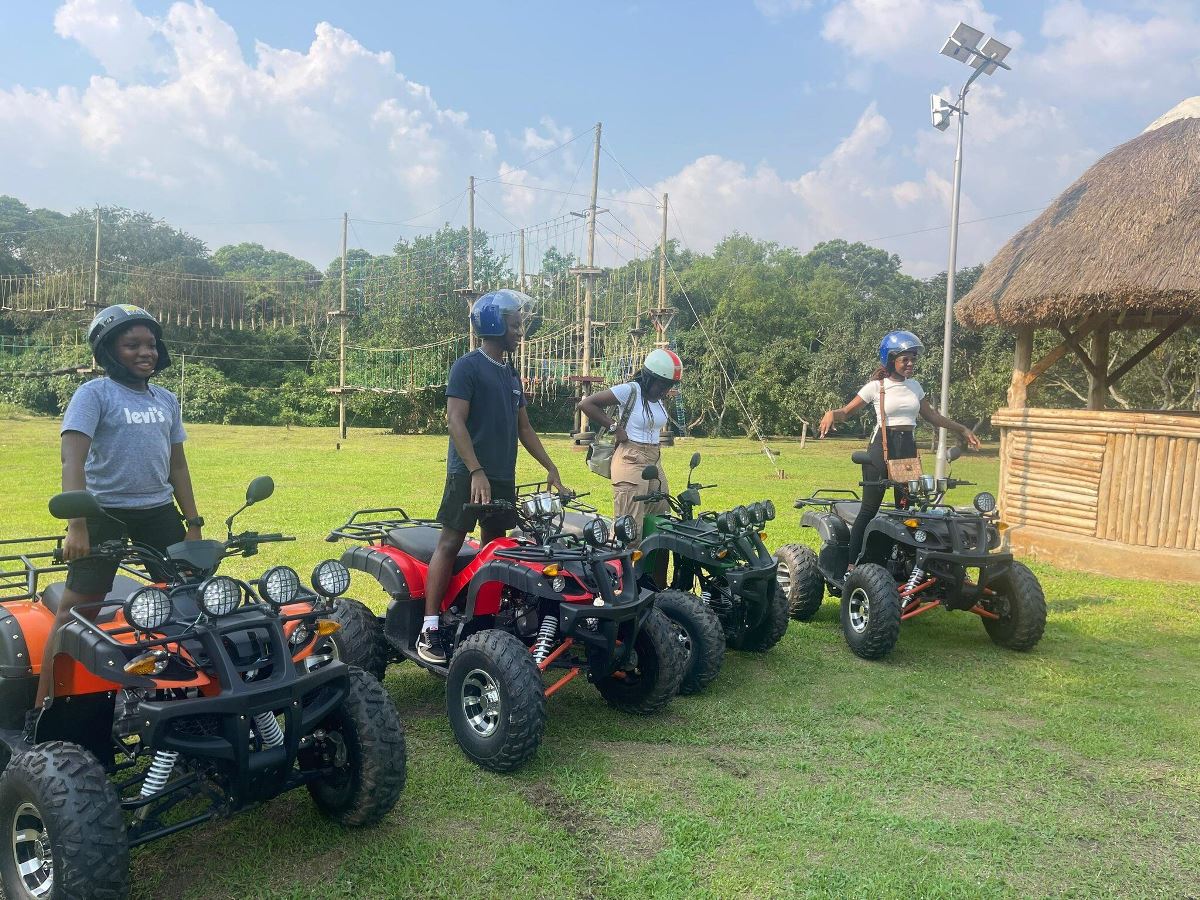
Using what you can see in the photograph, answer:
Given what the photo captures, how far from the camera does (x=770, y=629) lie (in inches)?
237

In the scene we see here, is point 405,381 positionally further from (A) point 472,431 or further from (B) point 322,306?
(A) point 472,431

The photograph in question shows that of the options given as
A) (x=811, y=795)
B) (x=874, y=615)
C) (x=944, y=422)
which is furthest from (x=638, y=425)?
(x=811, y=795)

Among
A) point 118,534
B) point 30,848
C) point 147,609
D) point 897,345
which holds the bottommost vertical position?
point 30,848

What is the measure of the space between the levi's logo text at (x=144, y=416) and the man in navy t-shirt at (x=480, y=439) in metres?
1.37

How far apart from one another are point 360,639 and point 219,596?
1961 mm

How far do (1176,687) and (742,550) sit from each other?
2.97 meters

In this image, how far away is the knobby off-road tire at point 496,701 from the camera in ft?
13.2

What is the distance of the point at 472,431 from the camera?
489 centimetres

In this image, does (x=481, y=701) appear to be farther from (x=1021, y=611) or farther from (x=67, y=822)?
(x=1021, y=611)

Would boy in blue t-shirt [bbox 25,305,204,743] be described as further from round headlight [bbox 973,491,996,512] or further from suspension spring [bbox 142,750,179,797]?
round headlight [bbox 973,491,996,512]

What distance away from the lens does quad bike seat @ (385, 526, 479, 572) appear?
494cm

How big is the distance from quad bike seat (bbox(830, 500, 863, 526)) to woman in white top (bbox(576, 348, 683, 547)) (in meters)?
1.62

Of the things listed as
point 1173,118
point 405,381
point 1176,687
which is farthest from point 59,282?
point 1176,687

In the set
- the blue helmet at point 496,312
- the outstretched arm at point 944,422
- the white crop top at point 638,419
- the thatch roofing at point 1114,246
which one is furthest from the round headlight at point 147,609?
the thatch roofing at point 1114,246
